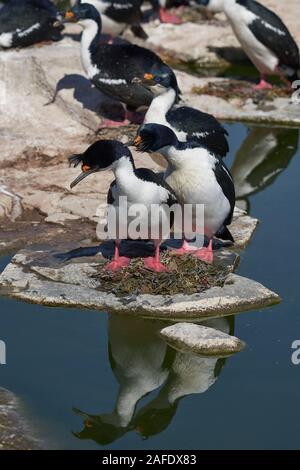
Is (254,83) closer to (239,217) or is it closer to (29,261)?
(239,217)

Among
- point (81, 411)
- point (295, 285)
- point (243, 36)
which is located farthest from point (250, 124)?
point (81, 411)

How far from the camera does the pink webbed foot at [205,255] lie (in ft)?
32.7

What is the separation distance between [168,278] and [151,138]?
122 centimetres

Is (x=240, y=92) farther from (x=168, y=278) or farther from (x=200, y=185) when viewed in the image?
(x=168, y=278)

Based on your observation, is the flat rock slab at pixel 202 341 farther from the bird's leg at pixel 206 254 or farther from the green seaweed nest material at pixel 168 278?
the bird's leg at pixel 206 254

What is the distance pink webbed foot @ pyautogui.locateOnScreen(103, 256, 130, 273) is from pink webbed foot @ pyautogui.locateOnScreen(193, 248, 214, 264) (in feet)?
2.27

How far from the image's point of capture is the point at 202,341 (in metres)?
8.59

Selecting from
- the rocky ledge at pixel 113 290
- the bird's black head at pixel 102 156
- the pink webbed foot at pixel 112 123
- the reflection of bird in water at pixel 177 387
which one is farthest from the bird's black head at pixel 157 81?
the reflection of bird in water at pixel 177 387

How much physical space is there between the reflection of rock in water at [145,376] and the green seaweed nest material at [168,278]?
1.19 feet

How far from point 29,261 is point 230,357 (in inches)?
92.4

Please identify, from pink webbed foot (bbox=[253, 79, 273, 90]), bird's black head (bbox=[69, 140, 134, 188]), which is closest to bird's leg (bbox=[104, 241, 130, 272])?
bird's black head (bbox=[69, 140, 134, 188])

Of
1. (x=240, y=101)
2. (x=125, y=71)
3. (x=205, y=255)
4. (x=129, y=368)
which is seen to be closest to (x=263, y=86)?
(x=240, y=101)

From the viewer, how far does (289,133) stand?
1431cm

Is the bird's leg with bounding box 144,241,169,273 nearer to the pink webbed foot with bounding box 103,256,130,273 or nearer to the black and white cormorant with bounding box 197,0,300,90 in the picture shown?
the pink webbed foot with bounding box 103,256,130,273
